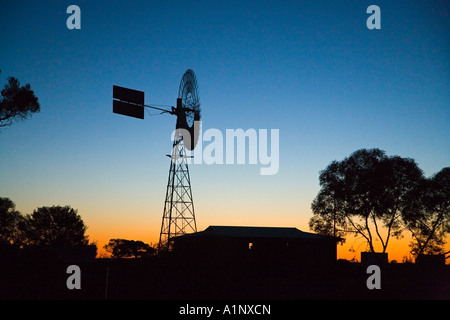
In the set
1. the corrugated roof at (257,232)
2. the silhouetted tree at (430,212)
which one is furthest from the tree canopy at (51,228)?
the silhouetted tree at (430,212)

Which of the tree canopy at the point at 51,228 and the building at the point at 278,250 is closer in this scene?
the building at the point at 278,250

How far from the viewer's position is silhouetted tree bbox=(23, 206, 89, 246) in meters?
65.3

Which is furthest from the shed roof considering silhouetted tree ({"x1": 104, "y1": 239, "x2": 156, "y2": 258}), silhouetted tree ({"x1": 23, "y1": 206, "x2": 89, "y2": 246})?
silhouetted tree ({"x1": 23, "y1": 206, "x2": 89, "y2": 246})

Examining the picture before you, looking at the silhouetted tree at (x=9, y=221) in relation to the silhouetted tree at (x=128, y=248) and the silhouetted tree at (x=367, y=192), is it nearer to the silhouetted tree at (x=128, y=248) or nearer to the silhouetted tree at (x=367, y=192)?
the silhouetted tree at (x=128, y=248)

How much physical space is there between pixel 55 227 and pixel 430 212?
188 feet

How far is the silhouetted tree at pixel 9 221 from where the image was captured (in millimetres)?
54250

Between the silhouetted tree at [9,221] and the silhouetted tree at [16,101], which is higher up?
the silhouetted tree at [16,101]

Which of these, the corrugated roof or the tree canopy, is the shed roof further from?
the tree canopy

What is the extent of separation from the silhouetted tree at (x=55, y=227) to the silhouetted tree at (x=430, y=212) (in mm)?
51364

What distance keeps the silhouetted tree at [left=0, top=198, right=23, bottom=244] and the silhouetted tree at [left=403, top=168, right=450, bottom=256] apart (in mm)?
49306

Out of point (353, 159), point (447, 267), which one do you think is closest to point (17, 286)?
point (353, 159)

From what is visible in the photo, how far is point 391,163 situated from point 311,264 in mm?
15225

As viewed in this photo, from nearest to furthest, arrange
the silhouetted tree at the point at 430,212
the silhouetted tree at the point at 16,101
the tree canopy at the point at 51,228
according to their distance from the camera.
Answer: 1. the silhouetted tree at the point at 16,101
2. the silhouetted tree at the point at 430,212
3. the tree canopy at the point at 51,228
